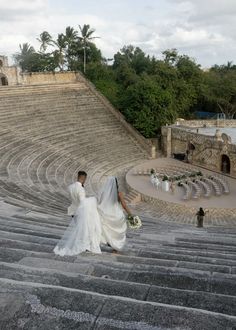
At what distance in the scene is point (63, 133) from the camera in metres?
25.6

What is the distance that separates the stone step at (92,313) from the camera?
9.98 ft

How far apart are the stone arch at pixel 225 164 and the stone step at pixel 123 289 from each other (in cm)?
2011

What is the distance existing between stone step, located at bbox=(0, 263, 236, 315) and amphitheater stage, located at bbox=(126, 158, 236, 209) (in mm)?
13418

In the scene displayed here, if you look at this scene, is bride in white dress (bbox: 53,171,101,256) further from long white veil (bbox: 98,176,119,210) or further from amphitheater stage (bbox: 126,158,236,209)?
amphitheater stage (bbox: 126,158,236,209)

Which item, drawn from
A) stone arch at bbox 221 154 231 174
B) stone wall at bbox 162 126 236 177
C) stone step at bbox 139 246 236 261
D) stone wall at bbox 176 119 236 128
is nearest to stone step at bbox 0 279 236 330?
stone step at bbox 139 246 236 261

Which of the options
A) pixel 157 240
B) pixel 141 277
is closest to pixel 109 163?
pixel 157 240

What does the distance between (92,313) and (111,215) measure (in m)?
2.68

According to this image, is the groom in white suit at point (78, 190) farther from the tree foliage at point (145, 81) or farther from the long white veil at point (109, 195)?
the tree foliage at point (145, 81)

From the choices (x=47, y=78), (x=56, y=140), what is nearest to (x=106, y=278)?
(x=56, y=140)

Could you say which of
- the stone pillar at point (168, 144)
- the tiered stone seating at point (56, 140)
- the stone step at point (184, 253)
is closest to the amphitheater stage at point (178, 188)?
the tiered stone seating at point (56, 140)

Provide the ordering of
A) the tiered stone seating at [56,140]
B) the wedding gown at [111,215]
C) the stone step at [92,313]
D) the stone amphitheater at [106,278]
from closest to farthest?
the stone step at [92,313]
the stone amphitheater at [106,278]
the wedding gown at [111,215]
the tiered stone seating at [56,140]

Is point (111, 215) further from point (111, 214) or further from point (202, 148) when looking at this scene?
point (202, 148)

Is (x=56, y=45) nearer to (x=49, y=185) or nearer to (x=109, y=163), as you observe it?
(x=109, y=163)

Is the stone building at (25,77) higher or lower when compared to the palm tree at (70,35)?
lower
